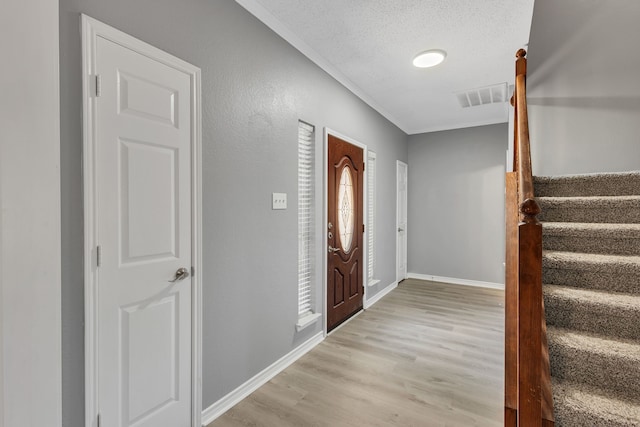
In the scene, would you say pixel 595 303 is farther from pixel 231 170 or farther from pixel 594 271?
pixel 231 170

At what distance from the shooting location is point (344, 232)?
3.32 meters

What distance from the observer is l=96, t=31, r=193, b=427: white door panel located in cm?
129

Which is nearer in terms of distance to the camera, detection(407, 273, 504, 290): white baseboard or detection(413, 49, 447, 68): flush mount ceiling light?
detection(413, 49, 447, 68): flush mount ceiling light

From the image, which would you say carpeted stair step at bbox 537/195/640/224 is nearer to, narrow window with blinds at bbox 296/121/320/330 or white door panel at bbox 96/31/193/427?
narrow window with blinds at bbox 296/121/320/330

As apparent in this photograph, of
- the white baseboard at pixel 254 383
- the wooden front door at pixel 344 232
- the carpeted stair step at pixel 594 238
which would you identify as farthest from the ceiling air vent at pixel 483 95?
the white baseboard at pixel 254 383

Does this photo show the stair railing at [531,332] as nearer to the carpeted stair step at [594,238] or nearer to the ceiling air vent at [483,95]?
the carpeted stair step at [594,238]

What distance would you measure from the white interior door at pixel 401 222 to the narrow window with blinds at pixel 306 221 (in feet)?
8.31

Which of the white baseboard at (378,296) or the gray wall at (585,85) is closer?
the gray wall at (585,85)

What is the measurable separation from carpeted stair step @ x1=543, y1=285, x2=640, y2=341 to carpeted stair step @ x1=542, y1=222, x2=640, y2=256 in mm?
321

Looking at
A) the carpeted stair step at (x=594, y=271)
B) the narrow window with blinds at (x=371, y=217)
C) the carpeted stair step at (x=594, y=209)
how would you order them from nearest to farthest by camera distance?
the carpeted stair step at (x=594, y=271)
the carpeted stair step at (x=594, y=209)
the narrow window with blinds at (x=371, y=217)

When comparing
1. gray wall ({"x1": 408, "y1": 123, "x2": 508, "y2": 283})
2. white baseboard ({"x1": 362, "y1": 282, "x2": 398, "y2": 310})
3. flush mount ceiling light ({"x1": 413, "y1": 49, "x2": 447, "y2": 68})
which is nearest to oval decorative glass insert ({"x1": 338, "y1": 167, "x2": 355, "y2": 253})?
white baseboard ({"x1": 362, "y1": 282, "x2": 398, "y2": 310})

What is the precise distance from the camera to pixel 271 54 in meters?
2.23

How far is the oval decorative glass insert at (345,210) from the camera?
10.6ft

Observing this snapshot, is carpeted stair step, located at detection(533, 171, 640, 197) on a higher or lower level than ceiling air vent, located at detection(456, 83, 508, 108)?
lower
